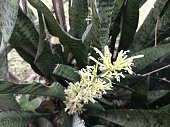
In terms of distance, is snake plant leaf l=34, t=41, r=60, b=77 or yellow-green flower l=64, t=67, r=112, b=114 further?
snake plant leaf l=34, t=41, r=60, b=77

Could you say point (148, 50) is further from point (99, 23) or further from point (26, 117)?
point (26, 117)

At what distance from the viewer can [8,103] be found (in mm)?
874

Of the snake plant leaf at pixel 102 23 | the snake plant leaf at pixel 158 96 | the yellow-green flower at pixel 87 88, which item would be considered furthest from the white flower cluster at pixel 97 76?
the snake plant leaf at pixel 158 96

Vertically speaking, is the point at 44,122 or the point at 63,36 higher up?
the point at 63,36

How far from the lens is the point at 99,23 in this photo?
2.46 ft

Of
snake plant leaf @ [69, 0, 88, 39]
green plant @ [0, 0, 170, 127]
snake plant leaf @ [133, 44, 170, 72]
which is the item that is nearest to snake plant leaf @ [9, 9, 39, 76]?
green plant @ [0, 0, 170, 127]

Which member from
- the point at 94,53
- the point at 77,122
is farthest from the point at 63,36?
the point at 77,122

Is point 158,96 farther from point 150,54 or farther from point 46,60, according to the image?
point 46,60

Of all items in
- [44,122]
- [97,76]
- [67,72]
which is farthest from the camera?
[44,122]

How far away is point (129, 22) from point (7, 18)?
345 millimetres

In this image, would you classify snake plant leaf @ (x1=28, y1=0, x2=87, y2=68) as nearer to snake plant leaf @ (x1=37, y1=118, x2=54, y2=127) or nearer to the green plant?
the green plant

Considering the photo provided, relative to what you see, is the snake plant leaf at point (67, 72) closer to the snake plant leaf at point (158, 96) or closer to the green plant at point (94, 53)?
the green plant at point (94, 53)

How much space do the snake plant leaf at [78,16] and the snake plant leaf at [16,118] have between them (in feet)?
0.75

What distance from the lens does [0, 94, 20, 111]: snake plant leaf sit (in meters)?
0.86
